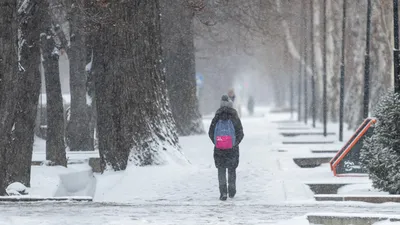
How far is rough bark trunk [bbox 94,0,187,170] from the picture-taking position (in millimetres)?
19641

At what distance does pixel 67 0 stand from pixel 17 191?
4.52m

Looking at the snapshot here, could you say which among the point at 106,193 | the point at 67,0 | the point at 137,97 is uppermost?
the point at 67,0

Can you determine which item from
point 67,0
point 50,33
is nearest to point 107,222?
point 67,0

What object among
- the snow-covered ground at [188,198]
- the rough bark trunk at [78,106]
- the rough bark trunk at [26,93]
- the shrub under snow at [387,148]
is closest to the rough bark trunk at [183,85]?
the rough bark trunk at [78,106]

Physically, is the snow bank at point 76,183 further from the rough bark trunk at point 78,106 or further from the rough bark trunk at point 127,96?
the rough bark trunk at point 78,106

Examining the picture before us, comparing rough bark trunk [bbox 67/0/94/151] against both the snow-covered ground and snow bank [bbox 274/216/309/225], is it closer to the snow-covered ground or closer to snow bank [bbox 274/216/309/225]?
the snow-covered ground

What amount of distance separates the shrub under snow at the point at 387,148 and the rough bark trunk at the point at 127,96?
4933mm

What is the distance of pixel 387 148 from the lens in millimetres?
15820

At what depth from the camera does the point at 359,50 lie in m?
45.2

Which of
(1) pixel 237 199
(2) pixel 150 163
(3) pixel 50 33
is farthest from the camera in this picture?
(3) pixel 50 33

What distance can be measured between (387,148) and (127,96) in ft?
19.1

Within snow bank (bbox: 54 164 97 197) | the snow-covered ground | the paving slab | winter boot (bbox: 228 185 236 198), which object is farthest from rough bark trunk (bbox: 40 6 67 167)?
the paving slab

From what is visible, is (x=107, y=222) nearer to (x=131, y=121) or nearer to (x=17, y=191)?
(x=17, y=191)

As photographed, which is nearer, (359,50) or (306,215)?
(306,215)
